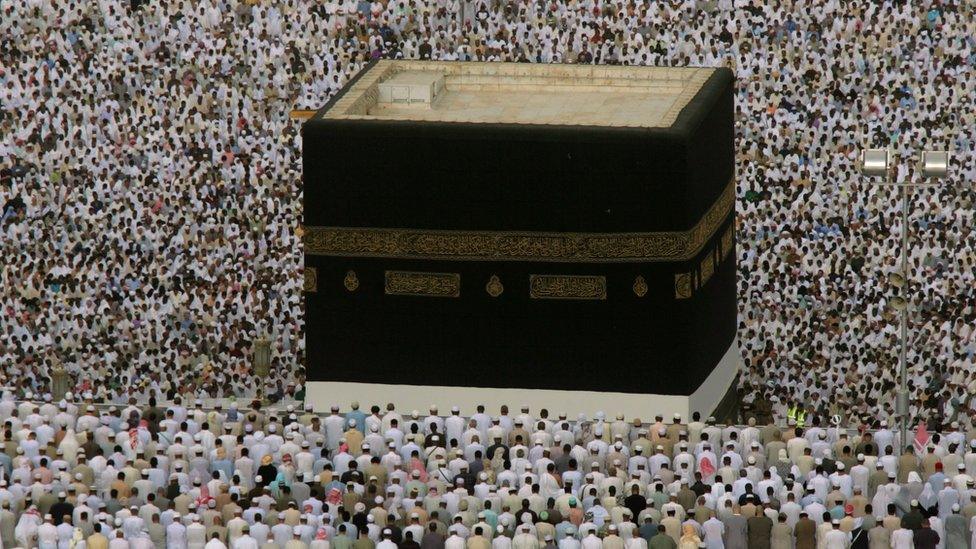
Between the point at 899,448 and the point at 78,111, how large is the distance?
15.8 metres

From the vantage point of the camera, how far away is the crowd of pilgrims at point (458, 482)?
107ft

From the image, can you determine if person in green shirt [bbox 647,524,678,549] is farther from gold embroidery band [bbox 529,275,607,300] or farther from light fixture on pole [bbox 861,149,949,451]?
gold embroidery band [bbox 529,275,607,300]

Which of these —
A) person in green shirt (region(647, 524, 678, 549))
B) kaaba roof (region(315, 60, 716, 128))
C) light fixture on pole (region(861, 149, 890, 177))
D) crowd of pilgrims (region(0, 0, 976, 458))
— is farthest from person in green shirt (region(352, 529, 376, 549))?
crowd of pilgrims (region(0, 0, 976, 458))

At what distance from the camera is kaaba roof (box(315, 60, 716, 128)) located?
39.4 metres

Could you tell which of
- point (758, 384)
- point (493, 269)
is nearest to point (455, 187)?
Answer: point (493, 269)

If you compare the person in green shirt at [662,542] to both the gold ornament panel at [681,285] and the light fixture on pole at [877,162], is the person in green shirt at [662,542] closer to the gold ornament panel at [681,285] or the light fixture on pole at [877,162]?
the light fixture on pole at [877,162]

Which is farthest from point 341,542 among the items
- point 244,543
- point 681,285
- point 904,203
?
→ point 904,203

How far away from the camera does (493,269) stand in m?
38.1

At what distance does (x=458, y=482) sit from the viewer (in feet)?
111

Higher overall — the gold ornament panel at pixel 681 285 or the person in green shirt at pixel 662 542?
the gold ornament panel at pixel 681 285

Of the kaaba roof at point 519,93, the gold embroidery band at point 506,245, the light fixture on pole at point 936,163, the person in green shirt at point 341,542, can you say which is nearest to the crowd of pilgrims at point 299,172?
the gold embroidery band at point 506,245

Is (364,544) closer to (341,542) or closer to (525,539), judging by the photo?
(341,542)

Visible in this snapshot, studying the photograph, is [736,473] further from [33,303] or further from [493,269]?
[33,303]

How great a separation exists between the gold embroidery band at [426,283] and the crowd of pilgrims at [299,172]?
3.23 metres
